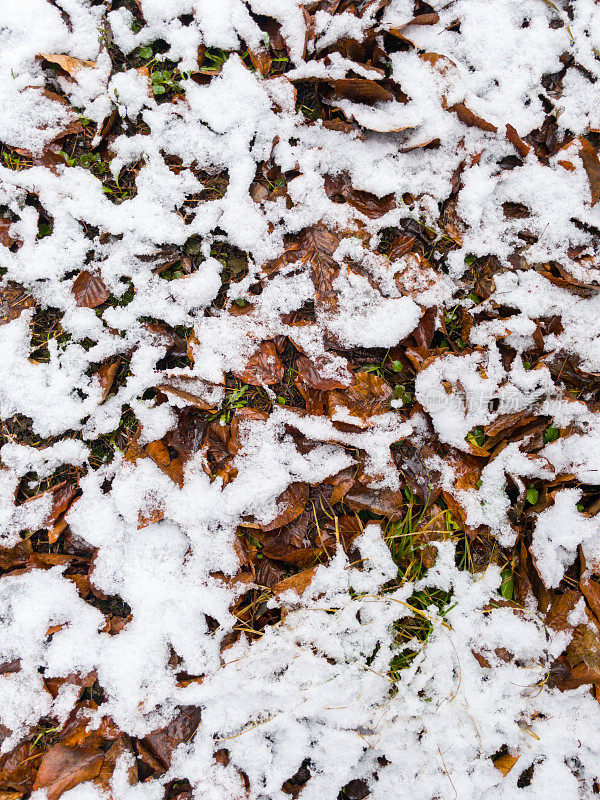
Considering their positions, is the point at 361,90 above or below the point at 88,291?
above

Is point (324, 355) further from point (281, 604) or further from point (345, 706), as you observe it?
point (345, 706)

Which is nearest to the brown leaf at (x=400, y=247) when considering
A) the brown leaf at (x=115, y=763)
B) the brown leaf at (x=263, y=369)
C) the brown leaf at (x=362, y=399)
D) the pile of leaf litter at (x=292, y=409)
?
the pile of leaf litter at (x=292, y=409)

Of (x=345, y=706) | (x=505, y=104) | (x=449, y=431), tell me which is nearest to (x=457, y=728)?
(x=345, y=706)

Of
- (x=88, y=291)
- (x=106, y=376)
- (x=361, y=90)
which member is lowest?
(x=106, y=376)

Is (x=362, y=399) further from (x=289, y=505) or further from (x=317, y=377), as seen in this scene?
(x=289, y=505)

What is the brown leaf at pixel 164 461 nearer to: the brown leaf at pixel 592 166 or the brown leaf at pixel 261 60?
the brown leaf at pixel 261 60

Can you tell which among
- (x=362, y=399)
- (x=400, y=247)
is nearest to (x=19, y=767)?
(x=362, y=399)

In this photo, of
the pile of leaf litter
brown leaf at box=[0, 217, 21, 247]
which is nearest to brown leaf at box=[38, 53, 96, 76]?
the pile of leaf litter

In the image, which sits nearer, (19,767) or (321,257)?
(19,767)
